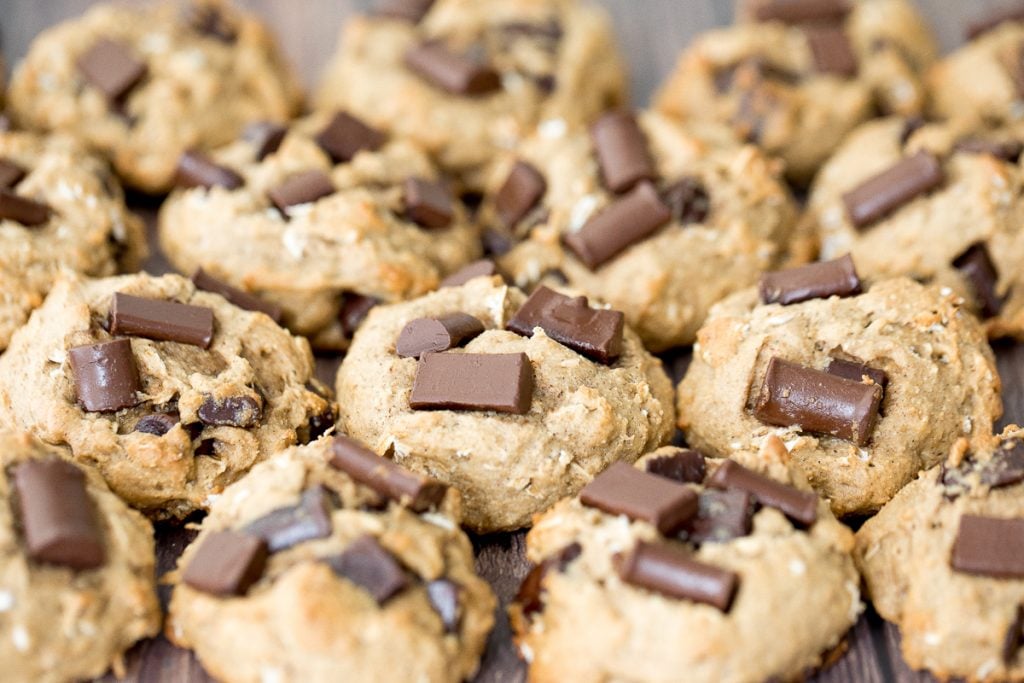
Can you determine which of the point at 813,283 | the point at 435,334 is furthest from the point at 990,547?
the point at 435,334

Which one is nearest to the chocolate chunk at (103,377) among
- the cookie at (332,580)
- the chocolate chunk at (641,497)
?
the cookie at (332,580)

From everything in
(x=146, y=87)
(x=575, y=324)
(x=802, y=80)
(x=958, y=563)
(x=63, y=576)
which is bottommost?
(x=63, y=576)

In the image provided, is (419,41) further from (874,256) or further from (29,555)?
(29,555)

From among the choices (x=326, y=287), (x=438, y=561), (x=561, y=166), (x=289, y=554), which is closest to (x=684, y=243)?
(x=561, y=166)

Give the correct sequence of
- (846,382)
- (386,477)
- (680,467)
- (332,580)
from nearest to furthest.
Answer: (332,580) → (386,477) → (680,467) → (846,382)

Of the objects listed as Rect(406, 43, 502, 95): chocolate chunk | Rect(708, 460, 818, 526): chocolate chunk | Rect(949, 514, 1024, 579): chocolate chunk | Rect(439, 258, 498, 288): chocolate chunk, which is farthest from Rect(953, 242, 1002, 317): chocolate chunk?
Rect(406, 43, 502, 95): chocolate chunk

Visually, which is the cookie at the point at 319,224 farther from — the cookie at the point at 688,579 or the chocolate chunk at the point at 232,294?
the cookie at the point at 688,579

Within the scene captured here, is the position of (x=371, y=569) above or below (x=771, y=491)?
below

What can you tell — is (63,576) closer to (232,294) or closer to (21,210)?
(232,294)

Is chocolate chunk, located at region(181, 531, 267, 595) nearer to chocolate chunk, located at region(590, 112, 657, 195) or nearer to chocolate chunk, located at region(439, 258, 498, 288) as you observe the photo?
chocolate chunk, located at region(439, 258, 498, 288)
